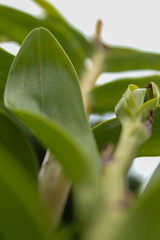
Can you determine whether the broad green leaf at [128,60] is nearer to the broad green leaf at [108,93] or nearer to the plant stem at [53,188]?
the broad green leaf at [108,93]

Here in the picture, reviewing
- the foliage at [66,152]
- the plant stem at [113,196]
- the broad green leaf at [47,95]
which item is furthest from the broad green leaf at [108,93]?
the plant stem at [113,196]

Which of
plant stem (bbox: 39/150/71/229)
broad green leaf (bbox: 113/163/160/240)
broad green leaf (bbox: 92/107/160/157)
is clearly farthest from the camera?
broad green leaf (bbox: 92/107/160/157)

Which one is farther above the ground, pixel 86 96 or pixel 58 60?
pixel 58 60

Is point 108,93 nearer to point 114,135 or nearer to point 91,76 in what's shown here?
point 91,76

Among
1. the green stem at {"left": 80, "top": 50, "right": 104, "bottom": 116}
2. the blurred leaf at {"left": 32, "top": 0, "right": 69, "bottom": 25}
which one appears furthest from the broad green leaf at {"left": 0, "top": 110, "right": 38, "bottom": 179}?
the blurred leaf at {"left": 32, "top": 0, "right": 69, "bottom": 25}

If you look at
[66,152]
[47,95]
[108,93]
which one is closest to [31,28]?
[108,93]

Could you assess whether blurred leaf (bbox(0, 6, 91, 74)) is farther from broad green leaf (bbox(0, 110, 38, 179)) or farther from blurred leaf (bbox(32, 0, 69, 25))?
broad green leaf (bbox(0, 110, 38, 179))

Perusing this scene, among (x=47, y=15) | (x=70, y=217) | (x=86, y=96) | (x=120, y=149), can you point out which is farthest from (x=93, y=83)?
(x=120, y=149)

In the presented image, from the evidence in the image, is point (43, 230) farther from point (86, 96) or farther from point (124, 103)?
point (86, 96)
